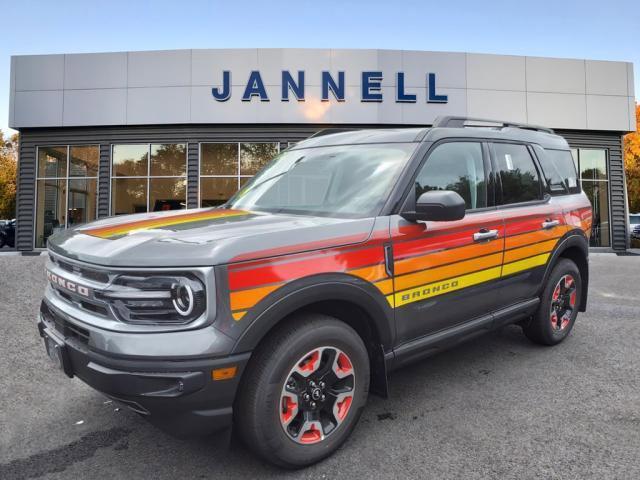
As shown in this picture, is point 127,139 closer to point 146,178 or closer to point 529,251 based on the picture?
point 146,178

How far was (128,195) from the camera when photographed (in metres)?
15.6

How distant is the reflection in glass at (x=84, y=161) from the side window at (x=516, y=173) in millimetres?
14778

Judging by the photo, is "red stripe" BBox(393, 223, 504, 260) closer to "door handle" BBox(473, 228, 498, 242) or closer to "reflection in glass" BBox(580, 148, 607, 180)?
"door handle" BBox(473, 228, 498, 242)

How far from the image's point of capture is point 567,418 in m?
2.96

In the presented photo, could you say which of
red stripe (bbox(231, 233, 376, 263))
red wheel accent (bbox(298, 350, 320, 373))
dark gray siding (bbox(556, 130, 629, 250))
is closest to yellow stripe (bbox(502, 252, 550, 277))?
red stripe (bbox(231, 233, 376, 263))

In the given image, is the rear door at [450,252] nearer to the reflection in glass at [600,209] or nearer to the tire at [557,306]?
the tire at [557,306]

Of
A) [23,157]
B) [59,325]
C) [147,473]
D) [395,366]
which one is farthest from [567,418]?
[23,157]

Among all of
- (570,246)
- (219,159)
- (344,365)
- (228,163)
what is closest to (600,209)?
(228,163)

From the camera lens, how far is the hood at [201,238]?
6.73 feet

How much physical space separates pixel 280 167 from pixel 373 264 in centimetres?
146

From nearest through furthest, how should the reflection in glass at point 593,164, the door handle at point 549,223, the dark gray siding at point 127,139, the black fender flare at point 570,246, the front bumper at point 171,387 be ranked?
the front bumper at point 171,387
the door handle at point 549,223
the black fender flare at point 570,246
the dark gray siding at point 127,139
the reflection in glass at point 593,164

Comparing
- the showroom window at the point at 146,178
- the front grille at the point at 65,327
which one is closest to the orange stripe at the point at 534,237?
the front grille at the point at 65,327

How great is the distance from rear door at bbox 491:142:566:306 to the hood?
4.88 ft

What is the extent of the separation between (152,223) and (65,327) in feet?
2.37
